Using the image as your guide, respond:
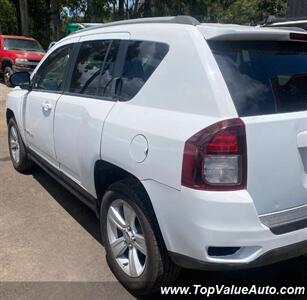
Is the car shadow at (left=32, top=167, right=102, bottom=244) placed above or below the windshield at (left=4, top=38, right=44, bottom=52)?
below

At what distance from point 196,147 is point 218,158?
0.14 m

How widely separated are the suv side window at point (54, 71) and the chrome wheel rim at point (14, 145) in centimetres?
109

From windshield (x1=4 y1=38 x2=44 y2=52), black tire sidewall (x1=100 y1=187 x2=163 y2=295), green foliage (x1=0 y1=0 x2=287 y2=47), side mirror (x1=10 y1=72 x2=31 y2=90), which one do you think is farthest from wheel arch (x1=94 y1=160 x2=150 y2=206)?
green foliage (x1=0 y1=0 x2=287 y2=47)

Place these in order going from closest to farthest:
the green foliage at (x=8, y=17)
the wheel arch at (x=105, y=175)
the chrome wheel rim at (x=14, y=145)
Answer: the wheel arch at (x=105, y=175) < the chrome wheel rim at (x=14, y=145) < the green foliage at (x=8, y=17)

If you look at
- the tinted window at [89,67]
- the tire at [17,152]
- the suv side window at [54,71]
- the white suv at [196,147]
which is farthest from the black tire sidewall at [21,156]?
the white suv at [196,147]

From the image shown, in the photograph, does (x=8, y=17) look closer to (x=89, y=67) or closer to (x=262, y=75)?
(x=89, y=67)

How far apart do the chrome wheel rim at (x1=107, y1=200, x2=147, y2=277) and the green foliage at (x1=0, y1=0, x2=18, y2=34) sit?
31464 millimetres

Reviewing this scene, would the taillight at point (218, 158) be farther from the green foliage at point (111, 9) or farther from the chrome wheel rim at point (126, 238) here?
the green foliage at point (111, 9)

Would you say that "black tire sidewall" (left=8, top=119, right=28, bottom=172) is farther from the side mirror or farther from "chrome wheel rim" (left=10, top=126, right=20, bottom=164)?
the side mirror

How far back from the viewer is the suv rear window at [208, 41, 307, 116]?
2.69 metres

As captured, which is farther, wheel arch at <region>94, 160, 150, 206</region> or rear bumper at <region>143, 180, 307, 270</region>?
wheel arch at <region>94, 160, 150, 206</region>

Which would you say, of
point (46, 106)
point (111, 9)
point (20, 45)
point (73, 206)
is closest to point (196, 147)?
point (46, 106)

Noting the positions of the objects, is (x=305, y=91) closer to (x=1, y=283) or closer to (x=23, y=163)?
(x=1, y=283)

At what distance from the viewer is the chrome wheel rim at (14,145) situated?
604 centimetres
